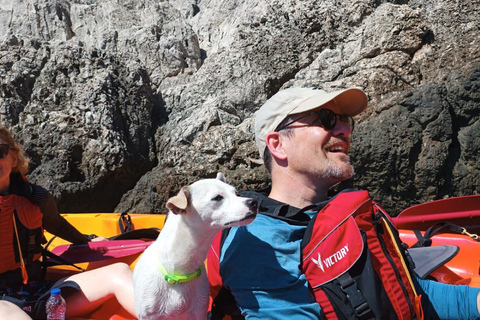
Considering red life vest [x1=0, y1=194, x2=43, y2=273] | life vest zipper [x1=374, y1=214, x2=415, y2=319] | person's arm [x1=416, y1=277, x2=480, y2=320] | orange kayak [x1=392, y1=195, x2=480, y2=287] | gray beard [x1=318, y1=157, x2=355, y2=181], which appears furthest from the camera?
orange kayak [x1=392, y1=195, x2=480, y2=287]

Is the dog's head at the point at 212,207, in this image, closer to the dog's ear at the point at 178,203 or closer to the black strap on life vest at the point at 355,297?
the dog's ear at the point at 178,203

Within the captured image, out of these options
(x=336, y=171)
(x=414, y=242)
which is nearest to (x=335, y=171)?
(x=336, y=171)

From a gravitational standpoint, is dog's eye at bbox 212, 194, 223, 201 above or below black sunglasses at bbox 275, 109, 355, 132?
below

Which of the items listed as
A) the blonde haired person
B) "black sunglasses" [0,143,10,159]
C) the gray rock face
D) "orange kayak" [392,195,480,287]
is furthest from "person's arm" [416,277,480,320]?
the gray rock face

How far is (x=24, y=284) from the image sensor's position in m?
2.16

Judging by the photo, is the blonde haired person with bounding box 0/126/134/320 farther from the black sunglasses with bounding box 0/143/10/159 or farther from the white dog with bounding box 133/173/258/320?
the white dog with bounding box 133/173/258/320

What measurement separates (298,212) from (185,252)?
18.7 inches

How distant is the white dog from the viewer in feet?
4.66

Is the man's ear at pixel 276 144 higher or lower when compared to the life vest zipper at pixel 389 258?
higher

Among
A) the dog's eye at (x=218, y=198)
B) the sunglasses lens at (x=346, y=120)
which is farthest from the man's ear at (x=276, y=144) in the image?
the dog's eye at (x=218, y=198)

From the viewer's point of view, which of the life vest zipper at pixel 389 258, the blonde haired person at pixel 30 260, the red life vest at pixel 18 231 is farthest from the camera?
the red life vest at pixel 18 231

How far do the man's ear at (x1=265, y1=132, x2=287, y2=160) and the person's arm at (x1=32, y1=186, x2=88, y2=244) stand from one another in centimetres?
151

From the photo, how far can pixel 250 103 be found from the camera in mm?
7852

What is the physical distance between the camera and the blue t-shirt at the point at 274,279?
1374mm
